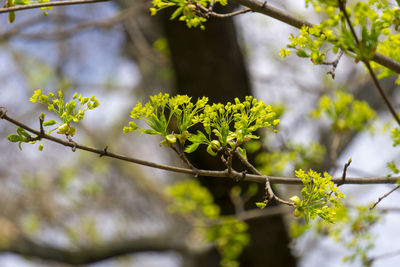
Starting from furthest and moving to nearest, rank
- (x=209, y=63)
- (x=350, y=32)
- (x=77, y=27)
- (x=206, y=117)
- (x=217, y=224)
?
1. (x=77, y=27)
2. (x=209, y=63)
3. (x=217, y=224)
4. (x=206, y=117)
5. (x=350, y=32)

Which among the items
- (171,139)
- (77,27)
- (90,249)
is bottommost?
(171,139)

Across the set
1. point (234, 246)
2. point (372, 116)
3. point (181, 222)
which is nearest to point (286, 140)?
point (372, 116)

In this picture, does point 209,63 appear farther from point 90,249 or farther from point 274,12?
point 90,249

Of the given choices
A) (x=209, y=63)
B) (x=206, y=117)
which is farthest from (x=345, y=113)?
(x=206, y=117)

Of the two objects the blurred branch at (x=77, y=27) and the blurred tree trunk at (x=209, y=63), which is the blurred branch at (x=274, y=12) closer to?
the blurred tree trunk at (x=209, y=63)

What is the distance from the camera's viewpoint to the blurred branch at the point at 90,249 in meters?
4.21

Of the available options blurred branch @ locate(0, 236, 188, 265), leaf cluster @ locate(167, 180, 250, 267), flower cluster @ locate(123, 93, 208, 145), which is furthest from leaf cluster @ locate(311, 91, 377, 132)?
blurred branch @ locate(0, 236, 188, 265)

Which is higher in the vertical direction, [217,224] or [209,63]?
[209,63]

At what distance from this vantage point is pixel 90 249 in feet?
14.3

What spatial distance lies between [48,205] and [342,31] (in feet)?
17.2

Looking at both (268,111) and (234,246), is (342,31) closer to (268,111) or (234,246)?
(268,111)

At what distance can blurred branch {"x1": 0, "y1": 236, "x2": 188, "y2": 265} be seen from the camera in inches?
166

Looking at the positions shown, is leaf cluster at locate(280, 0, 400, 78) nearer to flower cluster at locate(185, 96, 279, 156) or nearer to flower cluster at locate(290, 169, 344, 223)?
flower cluster at locate(185, 96, 279, 156)

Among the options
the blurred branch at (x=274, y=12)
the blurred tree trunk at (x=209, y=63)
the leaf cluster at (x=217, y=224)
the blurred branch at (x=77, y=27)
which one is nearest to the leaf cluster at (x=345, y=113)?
the blurred tree trunk at (x=209, y=63)
